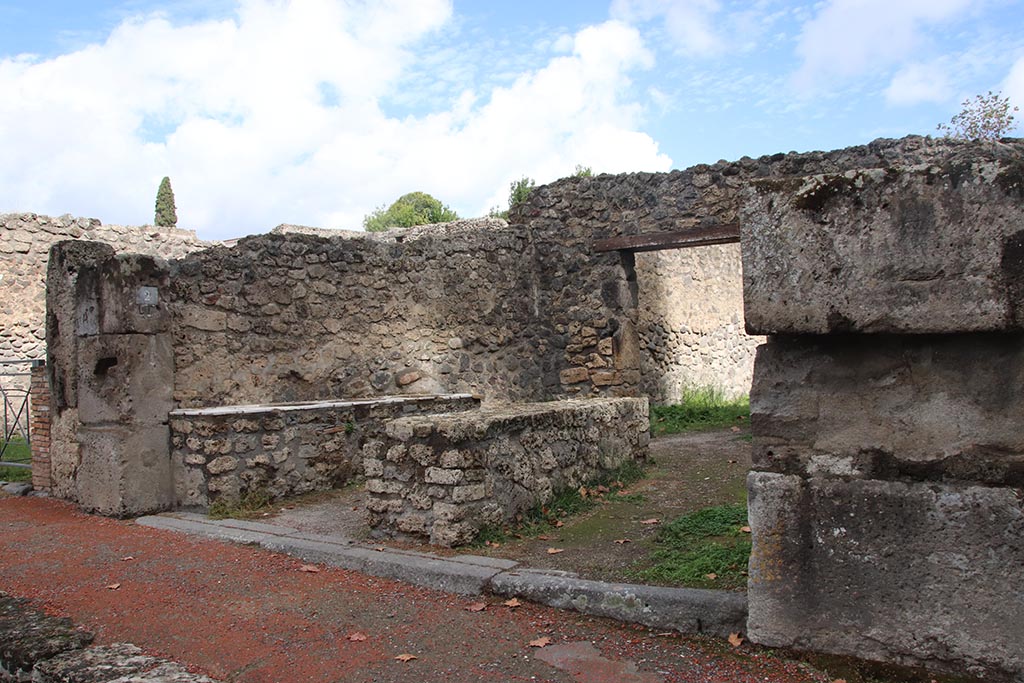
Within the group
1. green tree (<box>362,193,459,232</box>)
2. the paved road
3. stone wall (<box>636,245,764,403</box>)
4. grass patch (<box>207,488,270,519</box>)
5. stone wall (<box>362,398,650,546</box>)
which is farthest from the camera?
green tree (<box>362,193,459,232</box>)

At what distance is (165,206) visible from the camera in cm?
3497

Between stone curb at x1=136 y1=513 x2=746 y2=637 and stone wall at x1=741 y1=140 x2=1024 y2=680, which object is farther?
stone curb at x1=136 y1=513 x2=746 y2=637

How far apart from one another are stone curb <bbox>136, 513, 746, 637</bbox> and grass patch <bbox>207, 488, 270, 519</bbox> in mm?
363

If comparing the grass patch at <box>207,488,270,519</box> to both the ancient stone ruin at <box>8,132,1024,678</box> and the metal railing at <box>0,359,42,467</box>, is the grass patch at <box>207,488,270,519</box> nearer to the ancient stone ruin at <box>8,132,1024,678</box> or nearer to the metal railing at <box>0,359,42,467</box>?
the ancient stone ruin at <box>8,132,1024,678</box>

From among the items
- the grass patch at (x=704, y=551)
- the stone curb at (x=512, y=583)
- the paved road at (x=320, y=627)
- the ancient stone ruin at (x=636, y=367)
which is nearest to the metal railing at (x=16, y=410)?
the ancient stone ruin at (x=636, y=367)

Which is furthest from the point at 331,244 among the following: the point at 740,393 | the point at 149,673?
the point at 740,393

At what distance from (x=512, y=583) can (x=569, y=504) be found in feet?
5.90

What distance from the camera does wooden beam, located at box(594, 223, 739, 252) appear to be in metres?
10.1

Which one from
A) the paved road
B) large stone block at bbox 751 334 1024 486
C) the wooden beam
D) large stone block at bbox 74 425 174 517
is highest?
the wooden beam

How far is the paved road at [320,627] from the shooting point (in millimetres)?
3080

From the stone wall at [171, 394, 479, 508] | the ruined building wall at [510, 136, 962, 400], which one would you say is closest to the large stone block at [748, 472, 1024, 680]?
the stone wall at [171, 394, 479, 508]

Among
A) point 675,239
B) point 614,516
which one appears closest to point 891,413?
point 614,516

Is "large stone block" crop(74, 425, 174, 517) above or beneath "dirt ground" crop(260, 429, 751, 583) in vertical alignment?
above

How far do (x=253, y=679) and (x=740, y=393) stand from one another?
13.4 metres
